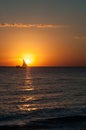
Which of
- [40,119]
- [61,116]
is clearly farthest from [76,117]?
[40,119]

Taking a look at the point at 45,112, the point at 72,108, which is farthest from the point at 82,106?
the point at 45,112

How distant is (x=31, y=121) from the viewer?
31766 mm

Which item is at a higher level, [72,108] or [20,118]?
[72,108]

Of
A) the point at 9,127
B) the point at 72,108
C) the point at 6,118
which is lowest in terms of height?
the point at 9,127

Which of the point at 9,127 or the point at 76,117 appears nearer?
the point at 9,127

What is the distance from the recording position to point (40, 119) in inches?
1286

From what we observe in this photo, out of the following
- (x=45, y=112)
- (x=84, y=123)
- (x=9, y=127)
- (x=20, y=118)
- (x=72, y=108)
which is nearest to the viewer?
(x=9, y=127)

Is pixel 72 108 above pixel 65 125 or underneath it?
above

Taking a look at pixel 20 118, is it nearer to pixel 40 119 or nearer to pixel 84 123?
pixel 40 119

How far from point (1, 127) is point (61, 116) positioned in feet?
26.9

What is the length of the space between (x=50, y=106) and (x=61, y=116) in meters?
7.30

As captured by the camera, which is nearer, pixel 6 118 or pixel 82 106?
pixel 6 118

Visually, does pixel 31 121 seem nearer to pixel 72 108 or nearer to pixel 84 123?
pixel 84 123

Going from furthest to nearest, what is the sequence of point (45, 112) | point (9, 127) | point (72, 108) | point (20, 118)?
point (72, 108) < point (45, 112) < point (20, 118) < point (9, 127)
